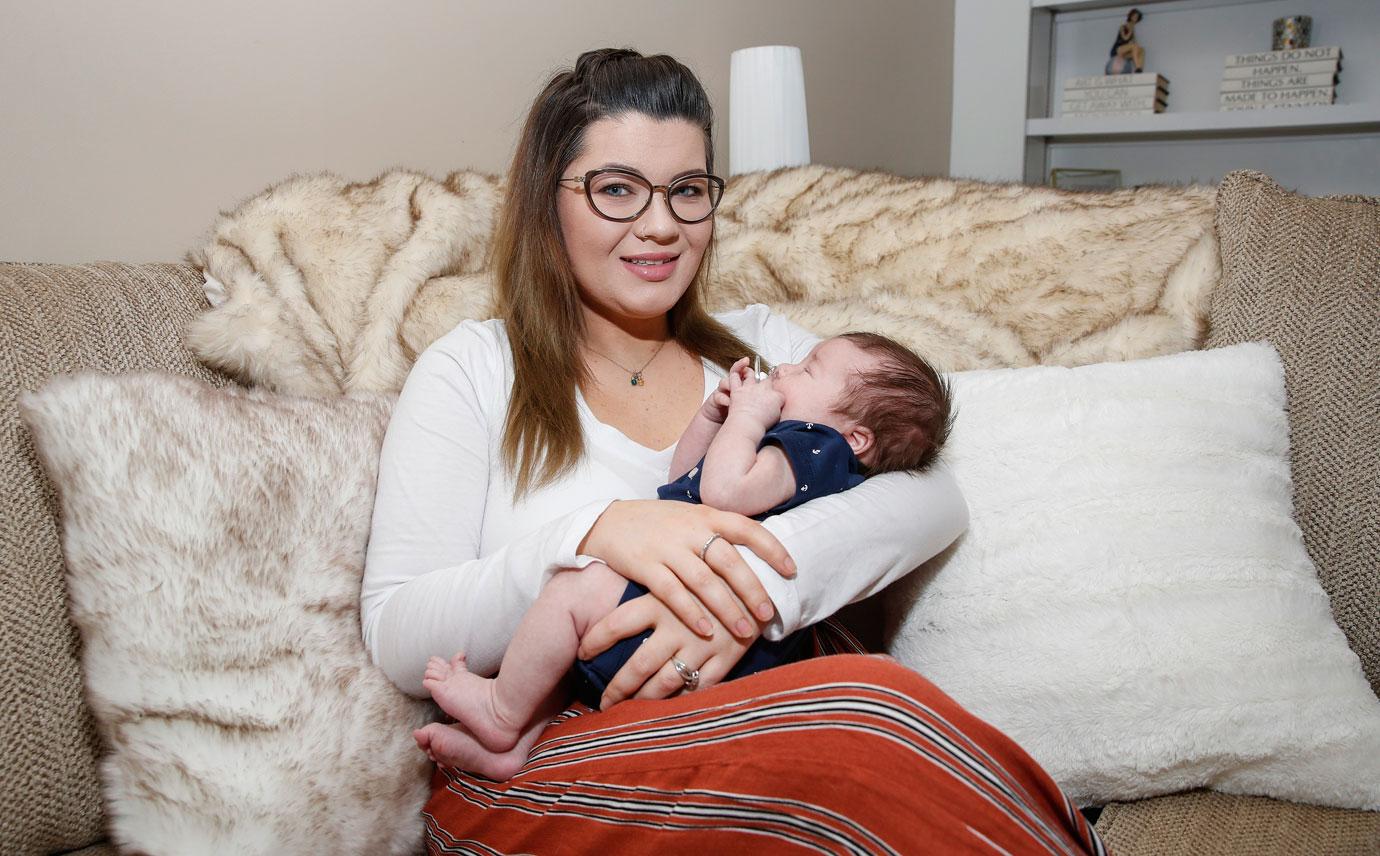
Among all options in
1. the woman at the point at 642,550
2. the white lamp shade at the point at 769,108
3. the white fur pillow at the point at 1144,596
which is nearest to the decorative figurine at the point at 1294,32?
the white lamp shade at the point at 769,108

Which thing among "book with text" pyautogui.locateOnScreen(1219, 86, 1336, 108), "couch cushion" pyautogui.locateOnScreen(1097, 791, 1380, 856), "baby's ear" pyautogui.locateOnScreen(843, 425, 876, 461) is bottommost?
"couch cushion" pyautogui.locateOnScreen(1097, 791, 1380, 856)

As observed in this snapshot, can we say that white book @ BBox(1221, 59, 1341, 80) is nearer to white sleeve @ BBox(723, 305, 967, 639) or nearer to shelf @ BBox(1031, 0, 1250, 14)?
shelf @ BBox(1031, 0, 1250, 14)

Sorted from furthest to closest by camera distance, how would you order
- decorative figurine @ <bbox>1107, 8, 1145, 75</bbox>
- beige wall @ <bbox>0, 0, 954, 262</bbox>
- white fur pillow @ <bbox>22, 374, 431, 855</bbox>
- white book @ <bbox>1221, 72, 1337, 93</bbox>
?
decorative figurine @ <bbox>1107, 8, 1145, 75</bbox>
white book @ <bbox>1221, 72, 1337, 93</bbox>
beige wall @ <bbox>0, 0, 954, 262</bbox>
white fur pillow @ <bbox>22, 374, 431, 855</bbox>

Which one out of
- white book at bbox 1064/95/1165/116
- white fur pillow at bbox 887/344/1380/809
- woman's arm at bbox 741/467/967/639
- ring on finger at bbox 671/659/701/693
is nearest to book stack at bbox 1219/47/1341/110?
white book at bbox 1064/95/1165/116

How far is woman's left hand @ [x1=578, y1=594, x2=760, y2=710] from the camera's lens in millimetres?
1081

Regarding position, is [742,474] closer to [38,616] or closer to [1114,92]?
[38,616]

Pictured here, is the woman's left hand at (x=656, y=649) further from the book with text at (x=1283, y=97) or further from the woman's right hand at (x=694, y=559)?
the book with text at (x=1283, y=97)

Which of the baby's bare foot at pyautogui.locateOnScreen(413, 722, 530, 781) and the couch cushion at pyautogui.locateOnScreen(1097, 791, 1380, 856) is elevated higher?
the baby's bare foot at pyautogui.locateOnScreen(413, 722, 530, 781)

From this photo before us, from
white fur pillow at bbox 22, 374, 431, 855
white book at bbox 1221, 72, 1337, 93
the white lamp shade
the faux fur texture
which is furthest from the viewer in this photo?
white book at bbox 1221, 72, 1337, 93

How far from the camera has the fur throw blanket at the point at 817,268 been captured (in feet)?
4.82

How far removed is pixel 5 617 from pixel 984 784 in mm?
Answer: 1058

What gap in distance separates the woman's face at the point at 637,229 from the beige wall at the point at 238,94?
2.58 feet

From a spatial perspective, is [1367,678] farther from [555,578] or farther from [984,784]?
[555,578]

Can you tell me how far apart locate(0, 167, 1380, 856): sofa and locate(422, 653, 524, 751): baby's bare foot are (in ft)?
1.28
